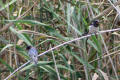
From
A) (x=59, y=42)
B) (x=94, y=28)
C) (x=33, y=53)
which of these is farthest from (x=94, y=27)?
(x=33, y=53)

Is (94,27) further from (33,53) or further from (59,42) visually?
(33,53)

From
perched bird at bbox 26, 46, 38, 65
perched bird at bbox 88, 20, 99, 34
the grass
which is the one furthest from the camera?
perched bird at bbox 88, 20, 99, 34

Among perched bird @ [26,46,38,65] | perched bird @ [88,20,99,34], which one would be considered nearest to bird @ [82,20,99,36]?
perched bird @ [88,20,99,34]

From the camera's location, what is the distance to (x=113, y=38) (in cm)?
247

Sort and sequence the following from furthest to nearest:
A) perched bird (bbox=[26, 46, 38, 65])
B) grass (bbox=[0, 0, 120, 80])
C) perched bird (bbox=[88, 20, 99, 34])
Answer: perched bird (bbox=[88, 20, 99, 34]), grass (bbox=[0, 0, 120, 80]), perched bird (bbox=[26, 46, 38, 65])

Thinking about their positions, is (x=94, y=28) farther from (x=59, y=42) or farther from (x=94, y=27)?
(x=59, y=42)

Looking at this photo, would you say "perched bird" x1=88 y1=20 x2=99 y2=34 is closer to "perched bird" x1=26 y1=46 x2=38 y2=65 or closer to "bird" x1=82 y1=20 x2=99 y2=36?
"bird" x1=82 y1=20 x2=99 y2=36

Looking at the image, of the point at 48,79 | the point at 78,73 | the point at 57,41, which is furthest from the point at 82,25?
the point at 48,79

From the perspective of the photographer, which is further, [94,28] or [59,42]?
[94,28]

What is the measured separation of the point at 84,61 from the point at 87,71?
10 centimetres

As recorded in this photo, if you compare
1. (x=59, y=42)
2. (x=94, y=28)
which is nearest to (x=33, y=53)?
(x=59, y=42)

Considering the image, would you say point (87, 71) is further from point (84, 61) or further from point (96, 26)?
point (96, 26)

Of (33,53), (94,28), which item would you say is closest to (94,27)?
(94,28)

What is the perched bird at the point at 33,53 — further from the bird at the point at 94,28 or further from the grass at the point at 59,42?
the bird at the point at 94,28
